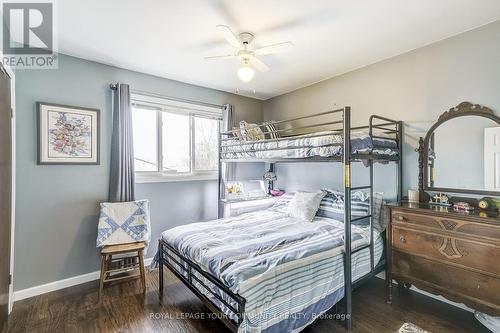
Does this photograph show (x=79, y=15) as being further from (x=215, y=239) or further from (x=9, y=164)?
(x=215, y=239)

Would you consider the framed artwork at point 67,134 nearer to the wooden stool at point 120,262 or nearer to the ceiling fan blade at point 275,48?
the wooden stool at point 120,262

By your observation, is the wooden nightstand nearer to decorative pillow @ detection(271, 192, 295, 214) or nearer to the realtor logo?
decorative pillow @ detection(271, 192, 295, 214)

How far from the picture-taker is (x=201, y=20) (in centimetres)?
210

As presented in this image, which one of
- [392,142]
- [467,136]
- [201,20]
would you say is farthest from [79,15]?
[467,136]

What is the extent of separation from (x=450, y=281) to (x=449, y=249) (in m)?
0.27

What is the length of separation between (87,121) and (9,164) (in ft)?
2.91

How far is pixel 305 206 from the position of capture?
3029 mm

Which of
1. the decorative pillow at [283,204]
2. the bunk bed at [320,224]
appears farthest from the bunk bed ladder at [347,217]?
the decorative pillow at [283,204]

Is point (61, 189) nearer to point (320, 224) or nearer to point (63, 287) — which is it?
point (63, 287)


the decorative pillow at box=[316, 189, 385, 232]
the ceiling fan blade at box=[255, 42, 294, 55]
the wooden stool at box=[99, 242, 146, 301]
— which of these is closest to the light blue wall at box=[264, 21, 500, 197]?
the decorative pillow at box=[316, 189, 385, 232]

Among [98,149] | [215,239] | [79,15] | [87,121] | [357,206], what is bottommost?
[215,239]

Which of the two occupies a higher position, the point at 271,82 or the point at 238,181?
the point at 271,82

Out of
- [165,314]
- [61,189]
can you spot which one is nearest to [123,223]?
[61,189]

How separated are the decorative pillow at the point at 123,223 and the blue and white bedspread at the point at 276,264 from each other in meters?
0.57
